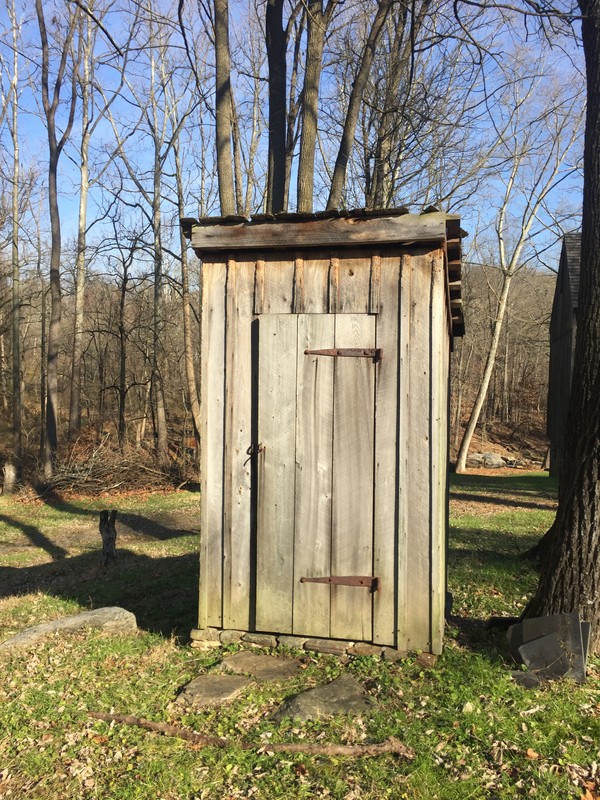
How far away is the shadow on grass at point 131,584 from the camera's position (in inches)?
243

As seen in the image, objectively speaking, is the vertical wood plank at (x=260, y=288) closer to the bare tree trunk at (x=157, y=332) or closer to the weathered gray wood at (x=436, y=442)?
the weathered gray wood at (x=436, y=442)

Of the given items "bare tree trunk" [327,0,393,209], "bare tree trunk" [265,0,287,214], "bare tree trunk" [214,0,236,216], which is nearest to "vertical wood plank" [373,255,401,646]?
"bare tree trunk" [327,0,393,209]

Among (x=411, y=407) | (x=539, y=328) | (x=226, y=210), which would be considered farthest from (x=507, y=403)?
(x=411, y=407)

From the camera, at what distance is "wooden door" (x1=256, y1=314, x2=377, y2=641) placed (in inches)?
191

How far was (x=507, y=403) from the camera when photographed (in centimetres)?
3944

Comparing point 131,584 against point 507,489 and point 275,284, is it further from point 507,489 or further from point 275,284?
point 507,489

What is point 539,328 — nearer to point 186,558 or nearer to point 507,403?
point 507,403

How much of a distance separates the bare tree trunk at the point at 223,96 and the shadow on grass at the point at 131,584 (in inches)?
219

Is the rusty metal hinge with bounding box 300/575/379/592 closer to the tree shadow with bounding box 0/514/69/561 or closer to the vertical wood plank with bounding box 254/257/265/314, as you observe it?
the vertical wood plank with bounding box 254/257/265/314

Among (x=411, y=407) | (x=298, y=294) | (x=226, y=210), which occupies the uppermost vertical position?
(x=226, y=210)

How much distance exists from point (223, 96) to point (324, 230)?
684 centimetres

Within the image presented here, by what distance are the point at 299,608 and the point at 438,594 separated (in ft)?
3.36

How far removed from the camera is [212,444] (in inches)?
204

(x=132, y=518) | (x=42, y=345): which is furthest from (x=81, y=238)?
(x=132, y=518)
